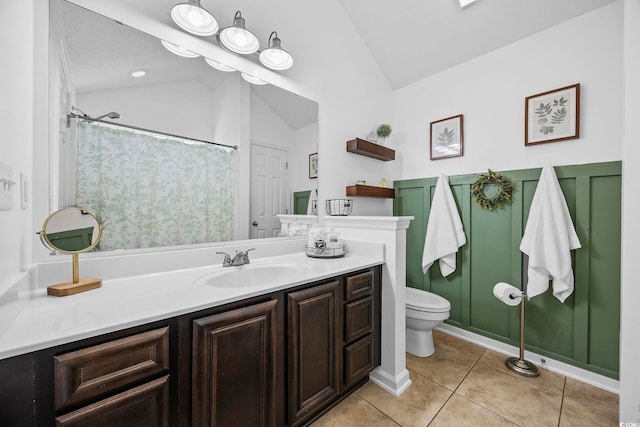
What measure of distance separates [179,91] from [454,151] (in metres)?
2.26

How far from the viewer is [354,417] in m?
1.42

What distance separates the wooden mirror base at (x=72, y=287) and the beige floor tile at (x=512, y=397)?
2104 millimetres

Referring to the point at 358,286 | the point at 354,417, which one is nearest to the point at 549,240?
the point at 358,286

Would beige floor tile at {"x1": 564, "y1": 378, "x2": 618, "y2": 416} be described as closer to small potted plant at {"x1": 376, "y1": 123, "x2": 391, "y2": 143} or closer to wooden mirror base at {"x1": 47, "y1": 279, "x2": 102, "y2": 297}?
small potted plant at {"x1": 376, "y1": 123, "x2": 391, "y2": 143}

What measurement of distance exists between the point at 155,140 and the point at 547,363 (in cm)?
303

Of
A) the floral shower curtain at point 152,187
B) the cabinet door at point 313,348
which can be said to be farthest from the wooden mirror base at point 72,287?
the cabinet door at point 313,348

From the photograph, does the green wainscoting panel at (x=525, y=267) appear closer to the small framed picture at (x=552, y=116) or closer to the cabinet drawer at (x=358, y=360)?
the small framed picture at (x=552, y=116)

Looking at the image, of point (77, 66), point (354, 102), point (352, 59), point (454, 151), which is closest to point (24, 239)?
point (77, 66)

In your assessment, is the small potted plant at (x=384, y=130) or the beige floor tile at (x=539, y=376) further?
the small potted plant at (x=384, y=130)

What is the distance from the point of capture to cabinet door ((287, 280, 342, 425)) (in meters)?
1.21

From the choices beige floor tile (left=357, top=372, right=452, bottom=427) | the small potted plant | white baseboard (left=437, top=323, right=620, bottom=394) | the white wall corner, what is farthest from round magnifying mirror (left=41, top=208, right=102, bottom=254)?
white baseboard (left=437, top=323, right=620, bottom=394)

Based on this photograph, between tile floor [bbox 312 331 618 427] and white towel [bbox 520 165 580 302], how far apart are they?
0.60 meters

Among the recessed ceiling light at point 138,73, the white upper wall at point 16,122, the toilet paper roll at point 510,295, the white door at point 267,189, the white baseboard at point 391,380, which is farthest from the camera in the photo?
the toilet paper roll at point 510,295

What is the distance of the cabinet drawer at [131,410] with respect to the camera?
2.30 ft
